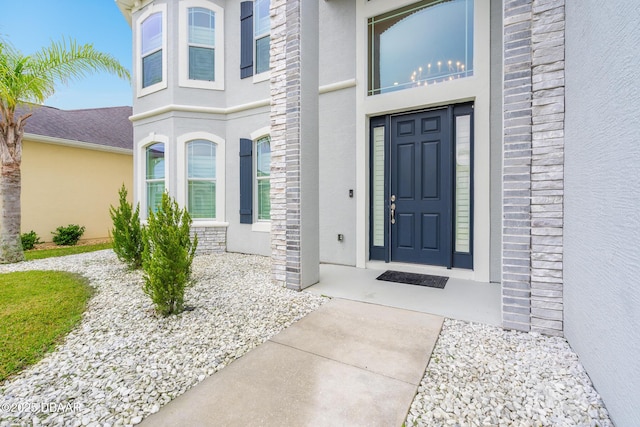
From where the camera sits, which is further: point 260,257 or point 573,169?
point 260,257

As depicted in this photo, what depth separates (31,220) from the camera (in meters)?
8.31

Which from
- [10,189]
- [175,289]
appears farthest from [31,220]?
[175,289]

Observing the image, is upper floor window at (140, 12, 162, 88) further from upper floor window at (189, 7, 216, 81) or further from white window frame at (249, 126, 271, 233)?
white window frame at (249, 126, 271, 233)

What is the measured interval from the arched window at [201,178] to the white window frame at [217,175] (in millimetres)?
91

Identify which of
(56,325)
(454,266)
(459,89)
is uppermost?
(459,89)

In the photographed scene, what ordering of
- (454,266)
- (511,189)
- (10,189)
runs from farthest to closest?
(10,189), (454,266), (511,189)

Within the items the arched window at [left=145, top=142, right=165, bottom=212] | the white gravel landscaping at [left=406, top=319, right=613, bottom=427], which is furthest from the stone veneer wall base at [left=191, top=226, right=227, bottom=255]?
the white gravel landscaping at [left=406, top=319, right=613, bottom=427]

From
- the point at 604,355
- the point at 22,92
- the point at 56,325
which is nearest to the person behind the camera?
the point at 604,355

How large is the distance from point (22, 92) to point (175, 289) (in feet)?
18.4

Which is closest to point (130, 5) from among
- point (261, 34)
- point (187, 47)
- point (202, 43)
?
point (187, 47)

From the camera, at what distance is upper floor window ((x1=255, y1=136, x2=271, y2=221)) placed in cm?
614

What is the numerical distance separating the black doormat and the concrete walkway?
3.82 ft

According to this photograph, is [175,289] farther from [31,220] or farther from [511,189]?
[31,220]

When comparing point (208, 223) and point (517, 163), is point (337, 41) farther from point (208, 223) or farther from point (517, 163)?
point (208, 223)
